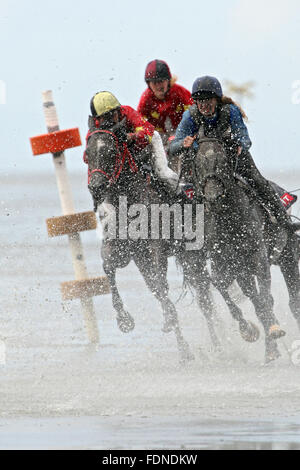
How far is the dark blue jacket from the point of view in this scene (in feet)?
33.1

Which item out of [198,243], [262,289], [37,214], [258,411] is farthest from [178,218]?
[37,214]

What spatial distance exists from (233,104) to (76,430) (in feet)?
12.2

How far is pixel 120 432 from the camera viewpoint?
735 cm

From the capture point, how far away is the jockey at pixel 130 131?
10.5m

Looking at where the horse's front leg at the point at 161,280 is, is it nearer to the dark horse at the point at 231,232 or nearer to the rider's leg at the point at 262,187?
the dark horse at the point at 231,232

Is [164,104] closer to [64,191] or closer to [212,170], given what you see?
[64,191]

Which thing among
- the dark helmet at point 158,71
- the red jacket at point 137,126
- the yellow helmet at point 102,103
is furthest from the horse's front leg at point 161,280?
the dark helmet at point 158,71

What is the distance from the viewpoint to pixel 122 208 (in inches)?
420

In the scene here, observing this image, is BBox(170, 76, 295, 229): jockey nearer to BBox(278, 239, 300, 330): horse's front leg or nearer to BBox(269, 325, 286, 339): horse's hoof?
BBox(278, 239, 300, 330): horse's front leg

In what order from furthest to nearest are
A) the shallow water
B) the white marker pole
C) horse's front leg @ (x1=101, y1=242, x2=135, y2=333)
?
the white marker pole, horse's front leg @ (x1=101, y1=242, x2=135, y2=333), the shallow water

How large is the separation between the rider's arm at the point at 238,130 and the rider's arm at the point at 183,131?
33cm

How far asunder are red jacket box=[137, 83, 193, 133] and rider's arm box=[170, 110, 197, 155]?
151 cm

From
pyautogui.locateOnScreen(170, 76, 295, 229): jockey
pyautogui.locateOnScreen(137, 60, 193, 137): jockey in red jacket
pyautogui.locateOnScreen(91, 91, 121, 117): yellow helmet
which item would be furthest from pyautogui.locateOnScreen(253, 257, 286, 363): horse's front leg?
pyautogui.locateOnScreen(137, 60, 193, 137): jockey in red jacket

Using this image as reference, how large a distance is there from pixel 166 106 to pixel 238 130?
5.98 feet
